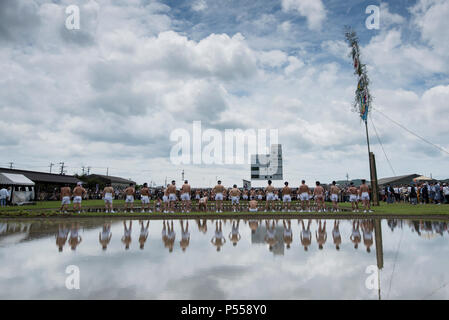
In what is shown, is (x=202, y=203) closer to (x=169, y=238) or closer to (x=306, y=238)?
(x=169, y=238)

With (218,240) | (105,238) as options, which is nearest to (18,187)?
(105,238)

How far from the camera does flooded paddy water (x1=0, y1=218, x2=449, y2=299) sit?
3.71 metres

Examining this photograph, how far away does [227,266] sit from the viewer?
193 inches

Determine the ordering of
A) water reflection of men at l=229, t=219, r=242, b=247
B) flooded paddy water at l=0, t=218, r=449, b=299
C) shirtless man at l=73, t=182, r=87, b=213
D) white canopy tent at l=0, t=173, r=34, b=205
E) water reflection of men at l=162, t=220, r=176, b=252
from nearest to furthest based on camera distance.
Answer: flooded paddy water at l=0, t=218, r=449, b=299
water reflection of men at l=162, t=220, r=176, b=252
water reflection of men at l=229, t=219, r=242, b=247
shirtless man at l=73, t=182, r=87, b=213
white canopy tent at l=0, t=173, r=34, b=205

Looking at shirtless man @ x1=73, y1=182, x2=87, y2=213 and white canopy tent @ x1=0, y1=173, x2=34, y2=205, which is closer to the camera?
shirtless man @ x1=73, y1=182, x2=87, y2=213

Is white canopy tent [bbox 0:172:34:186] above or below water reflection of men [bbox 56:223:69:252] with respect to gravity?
above

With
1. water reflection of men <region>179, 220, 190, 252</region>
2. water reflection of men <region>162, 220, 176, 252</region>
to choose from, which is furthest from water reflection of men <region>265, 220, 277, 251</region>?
water reflection of men <region>162, 220, 176, 252</region>

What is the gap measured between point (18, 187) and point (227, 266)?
99.3ft

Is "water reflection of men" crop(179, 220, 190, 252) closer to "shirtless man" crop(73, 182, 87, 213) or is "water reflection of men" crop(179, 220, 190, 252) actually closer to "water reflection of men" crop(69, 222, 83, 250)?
"water reflection of men" crop(69, 222, 83, 250)

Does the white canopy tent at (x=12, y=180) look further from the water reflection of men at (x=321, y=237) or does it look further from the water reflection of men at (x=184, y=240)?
the water reflection of men at (x=321, y=237)

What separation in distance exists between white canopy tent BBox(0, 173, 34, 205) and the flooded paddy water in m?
21.3

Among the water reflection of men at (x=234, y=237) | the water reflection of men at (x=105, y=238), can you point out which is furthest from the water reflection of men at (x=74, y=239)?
the water reflection of men at (x=234, y=237)

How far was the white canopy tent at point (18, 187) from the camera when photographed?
24.8m
